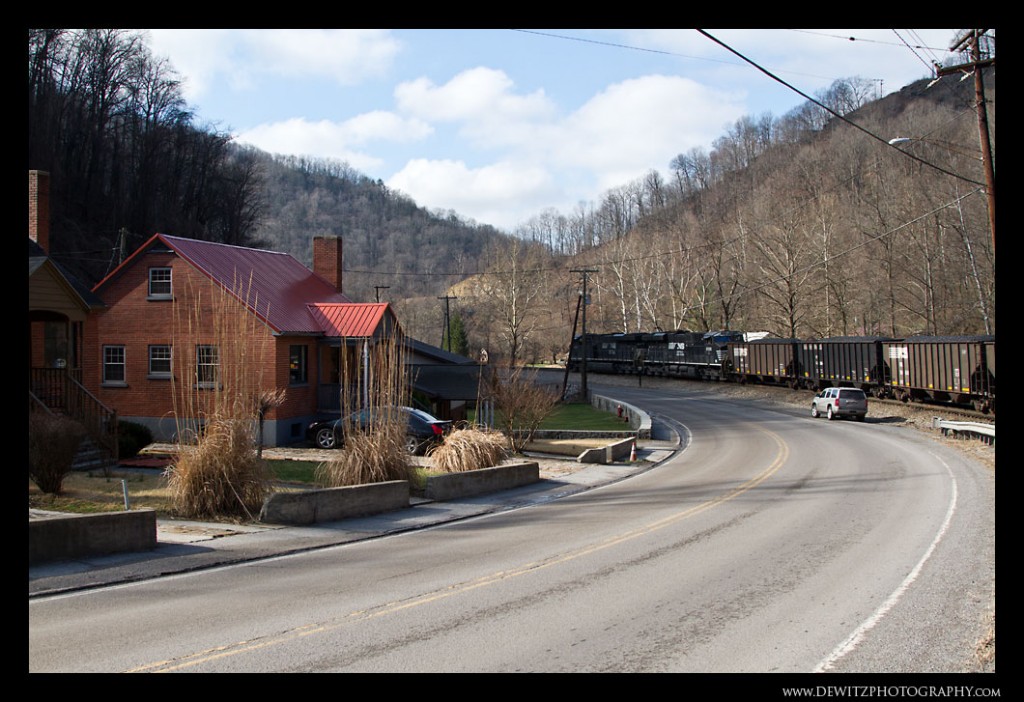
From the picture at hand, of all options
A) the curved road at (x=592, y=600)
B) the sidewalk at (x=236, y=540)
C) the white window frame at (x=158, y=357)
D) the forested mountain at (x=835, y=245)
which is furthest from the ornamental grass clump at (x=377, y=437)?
the forested mountain at (x=835, y=245)

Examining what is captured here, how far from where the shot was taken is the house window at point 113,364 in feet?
97.7

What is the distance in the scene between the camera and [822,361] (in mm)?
50375

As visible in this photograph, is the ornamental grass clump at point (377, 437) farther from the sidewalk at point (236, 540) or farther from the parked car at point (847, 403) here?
the parked car at point (847, 403)

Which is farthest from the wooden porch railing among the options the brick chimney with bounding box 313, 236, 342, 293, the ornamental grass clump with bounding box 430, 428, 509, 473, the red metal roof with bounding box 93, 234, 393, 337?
the brick chimney with bounding box 313, 236, 342, 293

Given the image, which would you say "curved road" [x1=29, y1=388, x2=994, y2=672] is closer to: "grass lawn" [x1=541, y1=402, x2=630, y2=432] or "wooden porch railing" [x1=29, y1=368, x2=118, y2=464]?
"wooden porch railing" [x1=29, y1=368, x2=118, y2=464]

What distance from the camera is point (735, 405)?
52.3m

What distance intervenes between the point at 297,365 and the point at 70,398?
362 inches

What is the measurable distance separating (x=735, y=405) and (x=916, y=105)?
268ft

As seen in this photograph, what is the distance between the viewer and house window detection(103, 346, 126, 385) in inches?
1172
